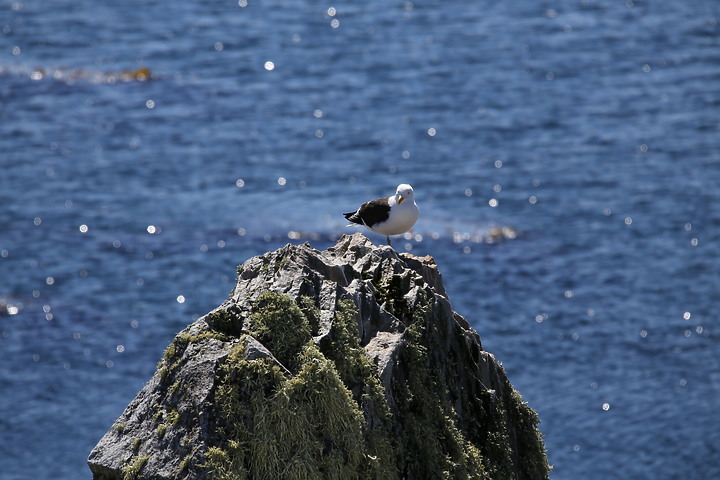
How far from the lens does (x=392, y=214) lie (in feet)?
64.8

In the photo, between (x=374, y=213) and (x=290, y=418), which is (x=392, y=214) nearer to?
(x=374, y=213)

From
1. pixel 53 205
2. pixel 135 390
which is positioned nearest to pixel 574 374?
pixel 135 390

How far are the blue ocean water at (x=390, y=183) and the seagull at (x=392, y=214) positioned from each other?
1409 centimetres

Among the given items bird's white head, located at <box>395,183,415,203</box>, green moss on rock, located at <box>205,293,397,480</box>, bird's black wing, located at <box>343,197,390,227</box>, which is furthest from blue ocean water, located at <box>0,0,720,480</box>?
green moss on rock, located at <box>205,293,397,480</box>

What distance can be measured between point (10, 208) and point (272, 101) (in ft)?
51.7

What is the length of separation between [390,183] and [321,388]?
108 ft

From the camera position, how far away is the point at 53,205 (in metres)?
46.4

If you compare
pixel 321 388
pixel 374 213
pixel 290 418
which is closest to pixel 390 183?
pixel 374 213

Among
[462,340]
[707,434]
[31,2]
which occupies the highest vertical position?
[462,340]

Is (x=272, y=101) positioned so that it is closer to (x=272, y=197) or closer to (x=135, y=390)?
(x=272, y=197)

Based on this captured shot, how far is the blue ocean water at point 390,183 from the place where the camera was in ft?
115

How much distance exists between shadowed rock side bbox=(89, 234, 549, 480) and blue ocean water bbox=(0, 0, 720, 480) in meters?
16.3

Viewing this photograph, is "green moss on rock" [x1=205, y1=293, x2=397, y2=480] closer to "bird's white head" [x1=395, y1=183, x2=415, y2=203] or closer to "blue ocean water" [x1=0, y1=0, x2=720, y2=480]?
"bird's white head" [x1=395, y1=183, x2=415, y2=203]

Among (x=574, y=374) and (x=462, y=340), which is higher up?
(x=462, y=340)
